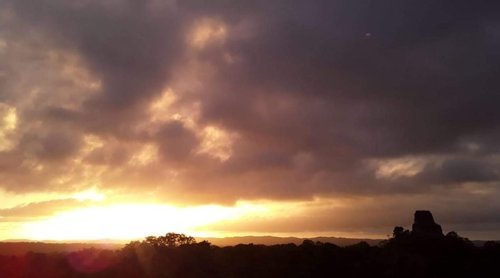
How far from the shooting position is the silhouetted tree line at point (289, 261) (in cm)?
7444

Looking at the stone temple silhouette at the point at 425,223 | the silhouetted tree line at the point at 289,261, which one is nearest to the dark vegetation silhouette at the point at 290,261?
the silhouetted tree line at the point at 289,261

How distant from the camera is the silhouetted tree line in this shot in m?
74.4

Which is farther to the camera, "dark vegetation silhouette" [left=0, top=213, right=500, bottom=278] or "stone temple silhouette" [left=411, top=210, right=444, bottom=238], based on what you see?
"stone temple silhouette" [left=411, top=210, right=444, bottom=238]

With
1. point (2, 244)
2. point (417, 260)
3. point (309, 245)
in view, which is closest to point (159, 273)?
point (309, 245)

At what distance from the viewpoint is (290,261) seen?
8019 cm

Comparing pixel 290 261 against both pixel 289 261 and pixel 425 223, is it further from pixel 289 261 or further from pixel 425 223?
pixel 425 223

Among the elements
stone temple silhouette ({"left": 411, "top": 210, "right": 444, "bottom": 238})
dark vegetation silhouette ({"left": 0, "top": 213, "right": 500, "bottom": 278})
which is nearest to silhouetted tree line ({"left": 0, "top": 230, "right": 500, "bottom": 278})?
dark vegetation silhouette ({"left": 0, "top": 213, "right": 500, "bottom": 278})

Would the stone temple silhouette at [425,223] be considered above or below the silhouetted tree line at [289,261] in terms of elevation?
above

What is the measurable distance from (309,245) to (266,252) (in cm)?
603

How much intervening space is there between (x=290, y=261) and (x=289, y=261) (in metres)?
0.13

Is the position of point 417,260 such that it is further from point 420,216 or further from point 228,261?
point 420,216

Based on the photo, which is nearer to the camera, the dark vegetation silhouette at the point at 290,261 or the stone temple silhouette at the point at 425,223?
the dark vegetation silhouette at the point at 290,261

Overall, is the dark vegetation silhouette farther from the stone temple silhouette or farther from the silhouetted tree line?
the stone temple silhouette

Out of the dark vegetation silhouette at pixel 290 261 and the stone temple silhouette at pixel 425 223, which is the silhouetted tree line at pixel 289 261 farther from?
the stone temple silhouette at pixel 425 223
